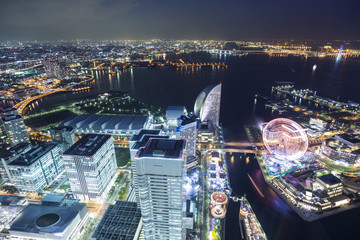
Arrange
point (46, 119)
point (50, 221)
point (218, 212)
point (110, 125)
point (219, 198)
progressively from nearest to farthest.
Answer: point (50, 221), point (218, 212), point (219, 198), point (110, 125), point (46, 119)

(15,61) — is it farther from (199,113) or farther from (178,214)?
(178,214)

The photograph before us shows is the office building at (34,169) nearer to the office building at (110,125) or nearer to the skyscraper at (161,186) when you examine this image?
the office building at (110,125)

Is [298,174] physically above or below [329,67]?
below

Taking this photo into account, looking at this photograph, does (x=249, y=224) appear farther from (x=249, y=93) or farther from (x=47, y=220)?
(x=249, y=93)

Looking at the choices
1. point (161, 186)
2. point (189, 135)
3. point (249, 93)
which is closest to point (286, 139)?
point (189, 135)

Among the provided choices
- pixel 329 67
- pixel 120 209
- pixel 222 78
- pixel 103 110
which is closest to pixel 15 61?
pixel 103 110

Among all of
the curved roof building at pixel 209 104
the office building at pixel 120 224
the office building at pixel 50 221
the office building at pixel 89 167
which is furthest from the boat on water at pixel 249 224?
the curved roof building at pixel 209 104

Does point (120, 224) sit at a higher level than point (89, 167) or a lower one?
lower

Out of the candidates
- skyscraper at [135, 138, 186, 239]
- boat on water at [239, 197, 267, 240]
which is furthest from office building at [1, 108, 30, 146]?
boat on water at [239, 197, 267, 240]
